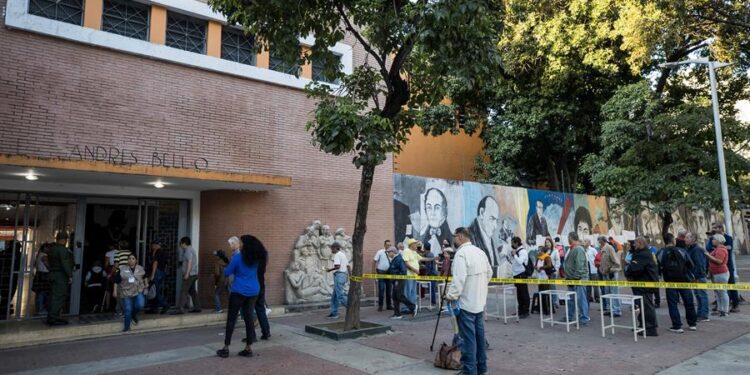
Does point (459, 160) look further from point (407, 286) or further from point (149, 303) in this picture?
point (149, 303)

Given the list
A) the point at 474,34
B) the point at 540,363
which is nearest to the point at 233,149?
the point at 474,34

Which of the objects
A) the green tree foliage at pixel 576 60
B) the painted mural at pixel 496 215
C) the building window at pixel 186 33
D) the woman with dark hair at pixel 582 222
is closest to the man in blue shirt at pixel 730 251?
the painted mural at pixel 496 215

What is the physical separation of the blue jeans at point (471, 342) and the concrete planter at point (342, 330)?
2878mm

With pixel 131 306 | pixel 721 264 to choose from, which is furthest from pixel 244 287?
pixel 721 264

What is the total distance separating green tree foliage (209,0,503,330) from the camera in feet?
26.2

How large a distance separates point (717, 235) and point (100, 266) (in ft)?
46.9

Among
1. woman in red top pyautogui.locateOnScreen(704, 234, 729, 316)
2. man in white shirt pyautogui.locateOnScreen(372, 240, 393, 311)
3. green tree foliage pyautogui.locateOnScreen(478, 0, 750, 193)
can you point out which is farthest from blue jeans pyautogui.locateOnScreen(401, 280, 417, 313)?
green tree foliage pyautogui.locateOnScreen(478, 0, 750, 193)

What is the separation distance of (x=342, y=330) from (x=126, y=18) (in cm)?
870

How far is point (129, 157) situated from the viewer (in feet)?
35.3

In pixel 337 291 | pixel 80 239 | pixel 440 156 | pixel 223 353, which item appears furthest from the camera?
pixel 440 156

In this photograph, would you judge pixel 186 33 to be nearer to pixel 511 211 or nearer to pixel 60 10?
pixel 60 10

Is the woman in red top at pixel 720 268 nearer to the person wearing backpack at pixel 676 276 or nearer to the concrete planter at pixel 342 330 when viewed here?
the person wearing backpack at pixel 676 276

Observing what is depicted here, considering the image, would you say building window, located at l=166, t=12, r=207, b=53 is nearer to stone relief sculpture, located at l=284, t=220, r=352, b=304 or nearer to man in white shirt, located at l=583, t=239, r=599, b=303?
stone relief sculpture, located at l=284, t=220, r=352, b=304

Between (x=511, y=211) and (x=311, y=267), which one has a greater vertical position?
(x=511, y=211)
